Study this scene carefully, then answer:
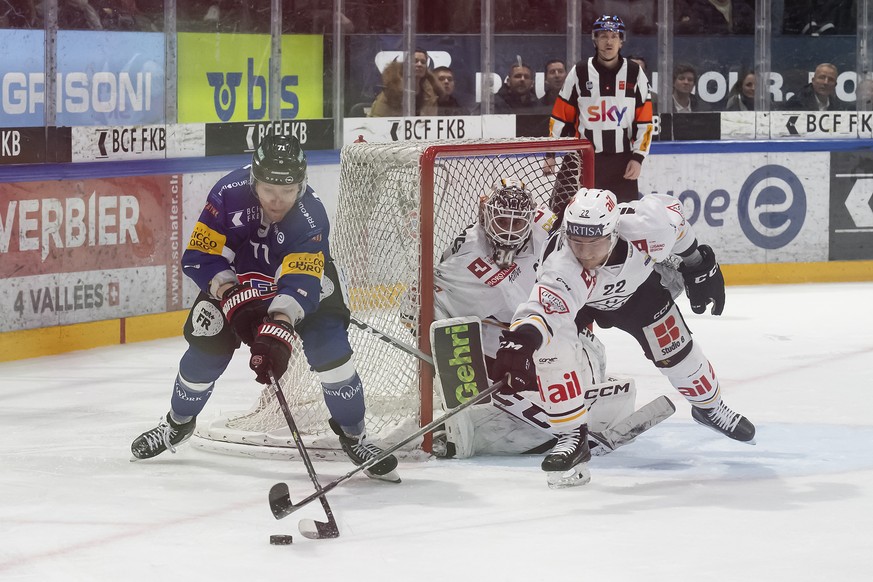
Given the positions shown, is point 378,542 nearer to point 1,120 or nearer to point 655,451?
point 655,451

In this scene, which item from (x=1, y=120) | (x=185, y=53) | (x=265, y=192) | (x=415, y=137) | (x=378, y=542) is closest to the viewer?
(x=378, y=542)

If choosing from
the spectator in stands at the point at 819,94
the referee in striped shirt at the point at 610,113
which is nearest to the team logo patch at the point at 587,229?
the referee in striped shirt at the point at 610,113

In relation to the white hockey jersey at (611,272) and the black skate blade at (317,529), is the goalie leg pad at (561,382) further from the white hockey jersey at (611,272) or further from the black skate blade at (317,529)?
the black skate blade at (317,529)

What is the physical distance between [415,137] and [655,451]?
3.78 metres

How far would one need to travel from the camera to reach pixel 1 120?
20.7 ft

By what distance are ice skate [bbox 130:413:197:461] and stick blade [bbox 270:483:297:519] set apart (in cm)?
79

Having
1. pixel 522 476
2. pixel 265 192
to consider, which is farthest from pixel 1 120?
pixel 522 476

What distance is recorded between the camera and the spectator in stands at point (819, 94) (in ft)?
29.2

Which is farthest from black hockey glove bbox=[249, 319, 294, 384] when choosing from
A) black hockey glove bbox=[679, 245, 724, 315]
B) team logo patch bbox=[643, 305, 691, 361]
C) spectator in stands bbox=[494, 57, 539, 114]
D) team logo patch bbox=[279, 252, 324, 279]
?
spectator in stands bbox=[494, 57, 539, 114]

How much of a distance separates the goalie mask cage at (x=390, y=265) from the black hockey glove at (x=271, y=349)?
633mm

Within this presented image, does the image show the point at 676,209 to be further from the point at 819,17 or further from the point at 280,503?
the point at 819,17

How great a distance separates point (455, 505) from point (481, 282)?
3.08 ft

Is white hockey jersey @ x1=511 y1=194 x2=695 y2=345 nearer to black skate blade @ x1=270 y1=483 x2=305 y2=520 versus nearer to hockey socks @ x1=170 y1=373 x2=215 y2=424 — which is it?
black skate blade @ x1=270 y1=483 x2=305 y2=520

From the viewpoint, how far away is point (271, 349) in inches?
161
